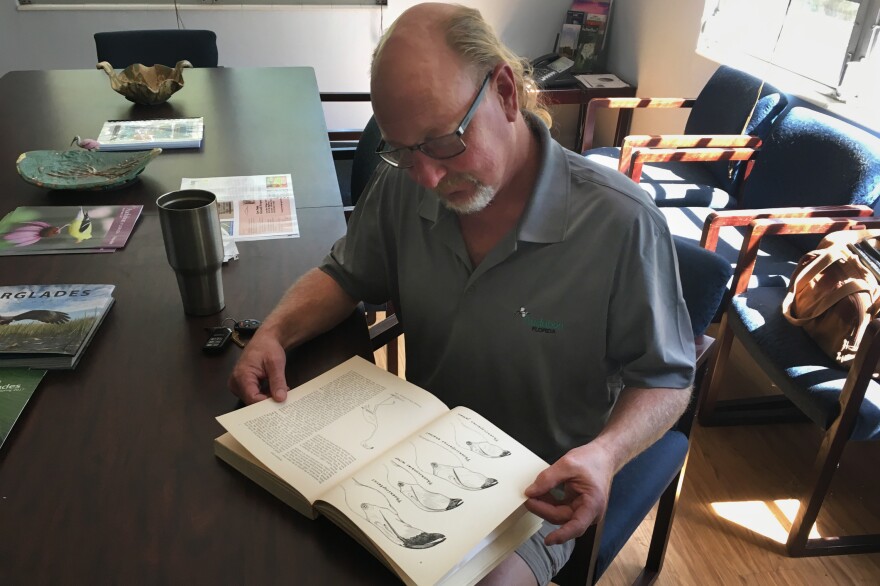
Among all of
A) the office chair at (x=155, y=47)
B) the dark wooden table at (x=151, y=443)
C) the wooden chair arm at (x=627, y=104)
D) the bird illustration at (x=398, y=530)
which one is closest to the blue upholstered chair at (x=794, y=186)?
the wooden chair arm at (x=627, y=104)

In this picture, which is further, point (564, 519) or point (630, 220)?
point (630, 220)

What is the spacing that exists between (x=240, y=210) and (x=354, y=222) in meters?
0.40

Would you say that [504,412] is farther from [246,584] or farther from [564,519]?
[246,584]

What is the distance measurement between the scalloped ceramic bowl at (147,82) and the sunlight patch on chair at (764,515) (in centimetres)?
212

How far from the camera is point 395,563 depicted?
705 mm

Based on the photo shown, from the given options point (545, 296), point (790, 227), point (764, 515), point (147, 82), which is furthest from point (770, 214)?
point (147, 82)

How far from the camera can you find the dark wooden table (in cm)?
73

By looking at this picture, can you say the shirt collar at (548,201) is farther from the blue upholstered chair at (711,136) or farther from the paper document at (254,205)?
the blue upholstered chair at (711,136)

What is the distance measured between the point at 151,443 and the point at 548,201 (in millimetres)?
Result: 675

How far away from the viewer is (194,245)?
1.10 meters

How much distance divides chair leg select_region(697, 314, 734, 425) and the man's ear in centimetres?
123

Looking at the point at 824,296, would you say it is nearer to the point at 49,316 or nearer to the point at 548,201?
the point at 548,201

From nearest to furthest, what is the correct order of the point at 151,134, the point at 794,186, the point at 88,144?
the point at 88,144 < the point at 151,134 < the point at 794,186

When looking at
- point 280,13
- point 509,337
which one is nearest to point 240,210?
point 509,337
